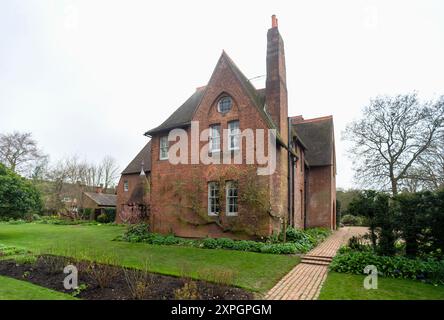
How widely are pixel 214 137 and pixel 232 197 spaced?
371cm

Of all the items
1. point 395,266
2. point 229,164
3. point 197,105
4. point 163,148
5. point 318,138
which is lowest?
point 395,266

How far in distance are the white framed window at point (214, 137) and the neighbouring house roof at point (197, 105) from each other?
1668 mm

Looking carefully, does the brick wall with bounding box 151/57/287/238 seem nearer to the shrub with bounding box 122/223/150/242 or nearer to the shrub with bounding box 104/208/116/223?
the shrub with bounding box 122/223/150/242

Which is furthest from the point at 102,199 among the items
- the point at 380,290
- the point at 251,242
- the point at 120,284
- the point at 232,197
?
the point at 380,290

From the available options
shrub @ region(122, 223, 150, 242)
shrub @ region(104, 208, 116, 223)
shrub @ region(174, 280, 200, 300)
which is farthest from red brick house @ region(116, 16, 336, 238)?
shrub @ region(104, 208, 116, 223)

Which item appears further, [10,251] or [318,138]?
[318,138]

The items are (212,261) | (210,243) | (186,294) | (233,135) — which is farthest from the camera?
(233,135)

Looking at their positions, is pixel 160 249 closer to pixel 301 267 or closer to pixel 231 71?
pixel 301 267

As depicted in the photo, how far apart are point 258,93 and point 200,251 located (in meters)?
10.6

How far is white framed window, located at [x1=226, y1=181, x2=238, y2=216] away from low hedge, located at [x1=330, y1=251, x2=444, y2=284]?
623 centimetres

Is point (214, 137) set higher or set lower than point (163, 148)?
higher

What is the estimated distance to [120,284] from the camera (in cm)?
756

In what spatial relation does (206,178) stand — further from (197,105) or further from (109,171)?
(109,171)

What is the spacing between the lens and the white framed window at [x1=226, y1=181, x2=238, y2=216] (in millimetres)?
15320
